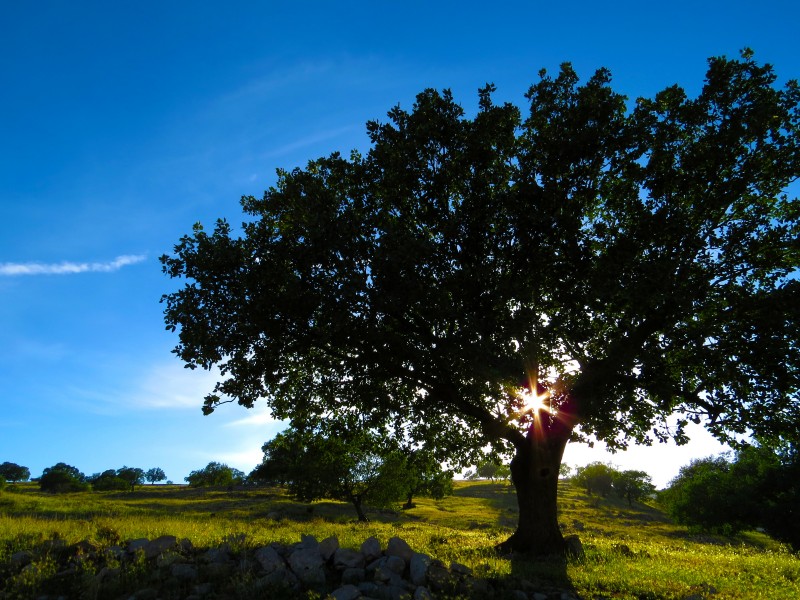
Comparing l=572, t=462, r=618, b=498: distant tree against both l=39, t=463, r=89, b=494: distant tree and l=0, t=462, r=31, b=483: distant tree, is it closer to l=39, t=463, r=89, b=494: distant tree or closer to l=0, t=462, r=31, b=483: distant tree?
l=39, t=463, r=89, b=494: distant tree

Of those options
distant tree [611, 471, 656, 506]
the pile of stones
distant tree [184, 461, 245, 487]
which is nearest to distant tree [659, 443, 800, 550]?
the pile of stones

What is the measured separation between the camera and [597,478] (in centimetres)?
12669

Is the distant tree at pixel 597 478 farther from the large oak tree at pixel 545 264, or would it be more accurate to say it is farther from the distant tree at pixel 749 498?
the large oak tree at pixel 545 264

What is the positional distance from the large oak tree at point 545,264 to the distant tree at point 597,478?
381 ft

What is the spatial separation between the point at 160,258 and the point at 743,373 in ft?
71.9

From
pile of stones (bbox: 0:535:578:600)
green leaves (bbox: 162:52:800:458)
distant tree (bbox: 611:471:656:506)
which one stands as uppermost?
green leaves (bbox: 162:52:800:458)

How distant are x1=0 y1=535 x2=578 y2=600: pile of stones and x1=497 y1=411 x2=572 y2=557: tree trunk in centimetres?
688

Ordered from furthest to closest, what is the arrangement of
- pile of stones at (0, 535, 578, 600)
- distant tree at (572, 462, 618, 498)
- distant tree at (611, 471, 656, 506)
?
distant tree at (572, 462, 618, 498), distant tree at (611, 471, 656, 506), pile of stones at (0, 535, 578, 600)

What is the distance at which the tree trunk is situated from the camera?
65.1 feet

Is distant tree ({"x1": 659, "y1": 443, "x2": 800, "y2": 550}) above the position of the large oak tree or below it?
below

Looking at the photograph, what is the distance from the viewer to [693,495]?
5528 cm

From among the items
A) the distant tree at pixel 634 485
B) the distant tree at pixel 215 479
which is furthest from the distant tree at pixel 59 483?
the distant tree at pixel 634 485

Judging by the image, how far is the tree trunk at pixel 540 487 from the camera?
781 inches

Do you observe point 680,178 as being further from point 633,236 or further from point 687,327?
point 687,327
